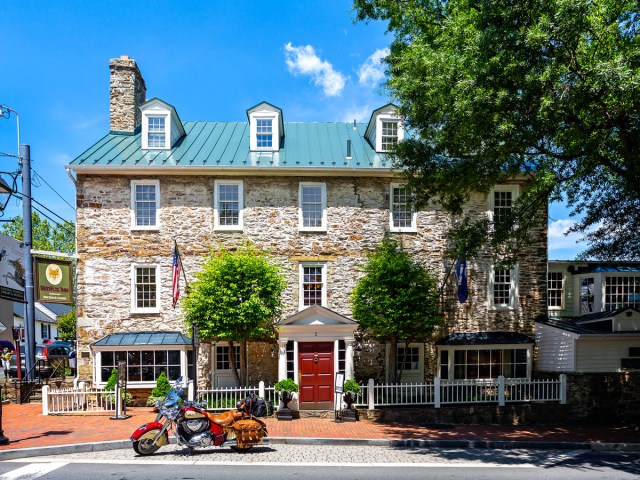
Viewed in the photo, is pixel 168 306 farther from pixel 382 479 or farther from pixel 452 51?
pixel 452 51

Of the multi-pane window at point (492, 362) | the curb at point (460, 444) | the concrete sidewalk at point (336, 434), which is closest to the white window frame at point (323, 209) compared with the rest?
the concrete sidewalk at point (336, 434)

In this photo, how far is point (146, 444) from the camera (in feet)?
35.8

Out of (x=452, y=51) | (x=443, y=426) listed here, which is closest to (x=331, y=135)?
(x=452, y=51)

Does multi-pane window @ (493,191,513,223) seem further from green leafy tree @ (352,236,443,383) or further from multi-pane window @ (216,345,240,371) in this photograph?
multi-pane window @ (216,345,240,371)

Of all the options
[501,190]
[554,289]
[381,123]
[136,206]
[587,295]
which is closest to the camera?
[136,206]

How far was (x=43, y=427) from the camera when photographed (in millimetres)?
13641

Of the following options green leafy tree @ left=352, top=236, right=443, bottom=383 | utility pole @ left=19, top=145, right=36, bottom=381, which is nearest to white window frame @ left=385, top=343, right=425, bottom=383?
green leafy tree @ left=352, top=236, right=443, bottom=383

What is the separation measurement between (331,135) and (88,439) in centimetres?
1439

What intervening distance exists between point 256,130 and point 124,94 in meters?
5.61

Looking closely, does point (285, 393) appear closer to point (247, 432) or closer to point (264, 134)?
point (247, 432)

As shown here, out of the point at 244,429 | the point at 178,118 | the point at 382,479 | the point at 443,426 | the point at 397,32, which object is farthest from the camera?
the point at 178,118

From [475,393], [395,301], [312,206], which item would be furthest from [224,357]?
[475,393]

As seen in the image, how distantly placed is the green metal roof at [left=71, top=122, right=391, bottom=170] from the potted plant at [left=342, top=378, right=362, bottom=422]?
25.1 ft

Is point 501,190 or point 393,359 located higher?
point 501,190
